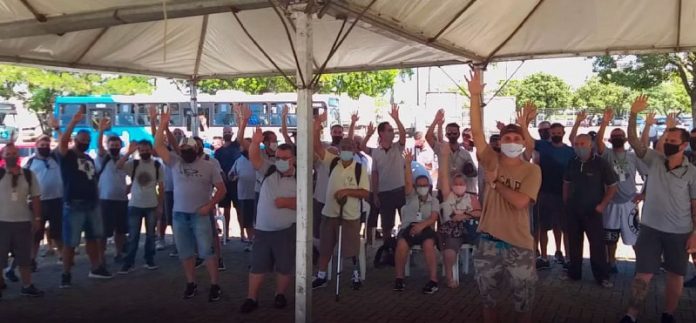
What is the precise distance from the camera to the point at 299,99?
17.6ft

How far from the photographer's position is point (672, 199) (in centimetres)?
541

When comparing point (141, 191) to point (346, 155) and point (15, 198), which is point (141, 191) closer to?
point (15, 198)

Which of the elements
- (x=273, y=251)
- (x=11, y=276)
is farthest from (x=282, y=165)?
(x=11, y=276)

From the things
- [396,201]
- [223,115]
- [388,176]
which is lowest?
[396,201]

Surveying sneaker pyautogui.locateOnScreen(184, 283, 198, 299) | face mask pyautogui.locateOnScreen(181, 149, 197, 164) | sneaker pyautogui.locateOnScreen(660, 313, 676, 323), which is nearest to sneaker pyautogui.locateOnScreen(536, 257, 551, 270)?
sneaker pyautogui.locateOnScreen(660, 313, 676, 323)

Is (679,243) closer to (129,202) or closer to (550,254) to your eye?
(550,254)

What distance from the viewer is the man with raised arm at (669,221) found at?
17.7ft

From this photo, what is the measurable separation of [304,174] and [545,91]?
54699 millimetres

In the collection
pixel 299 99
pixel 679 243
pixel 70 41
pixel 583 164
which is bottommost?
pixel 679 243

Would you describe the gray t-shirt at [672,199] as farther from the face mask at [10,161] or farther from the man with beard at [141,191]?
the face mask at [10,161]

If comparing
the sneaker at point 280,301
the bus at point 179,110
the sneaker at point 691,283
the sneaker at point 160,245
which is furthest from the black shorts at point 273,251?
the bus at point 179,110

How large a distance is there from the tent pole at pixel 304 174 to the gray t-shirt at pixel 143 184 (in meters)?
3.55

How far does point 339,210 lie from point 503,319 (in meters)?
2.11

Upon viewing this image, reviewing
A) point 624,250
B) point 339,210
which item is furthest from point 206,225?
point 624,250
